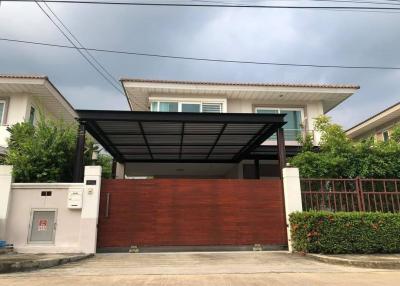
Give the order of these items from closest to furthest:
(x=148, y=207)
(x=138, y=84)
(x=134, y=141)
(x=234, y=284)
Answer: (x=234, y=284)
(x=148, y=207)
(x=134, y=141)
(x=138, y=84)

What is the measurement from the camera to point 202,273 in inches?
287

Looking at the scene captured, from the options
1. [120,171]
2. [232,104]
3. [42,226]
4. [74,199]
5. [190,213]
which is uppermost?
[232,104]

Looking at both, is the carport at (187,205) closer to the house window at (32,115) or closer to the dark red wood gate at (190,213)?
the dark red wood gate at (190,213)

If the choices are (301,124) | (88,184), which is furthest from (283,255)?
(301,124)

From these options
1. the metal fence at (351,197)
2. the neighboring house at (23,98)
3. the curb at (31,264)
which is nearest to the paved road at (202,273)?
the curb at (31,264)

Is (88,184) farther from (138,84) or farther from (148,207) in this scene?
(138,84)

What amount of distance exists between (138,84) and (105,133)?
5.81 metres

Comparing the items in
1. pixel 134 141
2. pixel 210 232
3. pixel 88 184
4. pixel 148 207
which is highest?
pixel 134 141

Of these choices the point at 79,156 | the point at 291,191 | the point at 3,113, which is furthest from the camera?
the point at 3,113

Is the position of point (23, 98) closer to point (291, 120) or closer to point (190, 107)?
point (190, 107)

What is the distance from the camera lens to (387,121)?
21.6 meters

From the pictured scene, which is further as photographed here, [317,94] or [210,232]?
[317,94]

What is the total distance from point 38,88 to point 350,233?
1519 centimetres

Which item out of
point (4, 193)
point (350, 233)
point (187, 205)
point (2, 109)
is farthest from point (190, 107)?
point (350, 233)
